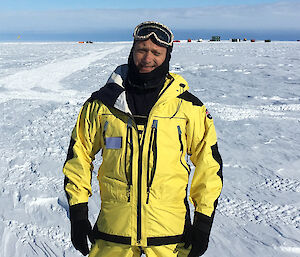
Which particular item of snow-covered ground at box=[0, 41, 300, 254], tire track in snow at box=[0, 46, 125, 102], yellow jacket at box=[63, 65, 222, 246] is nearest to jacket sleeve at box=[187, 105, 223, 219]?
yellow jacket at box=[63, 65, 222, 246]

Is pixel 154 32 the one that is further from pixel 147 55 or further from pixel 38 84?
pixel 38 84

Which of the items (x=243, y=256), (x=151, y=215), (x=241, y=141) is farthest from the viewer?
(x=241, y=141)

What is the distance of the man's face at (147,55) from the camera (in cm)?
Answer: 151

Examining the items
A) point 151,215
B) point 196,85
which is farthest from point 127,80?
point 196,85

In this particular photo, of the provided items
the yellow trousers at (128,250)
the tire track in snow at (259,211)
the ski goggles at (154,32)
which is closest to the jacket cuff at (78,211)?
the yellow trousers at (128,250)

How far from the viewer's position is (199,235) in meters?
1.53

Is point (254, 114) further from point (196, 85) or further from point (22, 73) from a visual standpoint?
point (22, 73)

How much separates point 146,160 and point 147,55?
0.52m

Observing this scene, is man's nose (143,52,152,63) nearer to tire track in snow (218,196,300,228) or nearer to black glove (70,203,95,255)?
black glove (70,203,95,255)

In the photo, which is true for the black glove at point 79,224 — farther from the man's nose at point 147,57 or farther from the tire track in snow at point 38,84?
the tire track in snow at point 38,84

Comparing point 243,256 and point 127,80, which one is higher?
point 127,80

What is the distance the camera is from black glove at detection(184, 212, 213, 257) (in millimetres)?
1517

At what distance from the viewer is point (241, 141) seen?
471cm

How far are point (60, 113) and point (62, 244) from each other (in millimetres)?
4136
